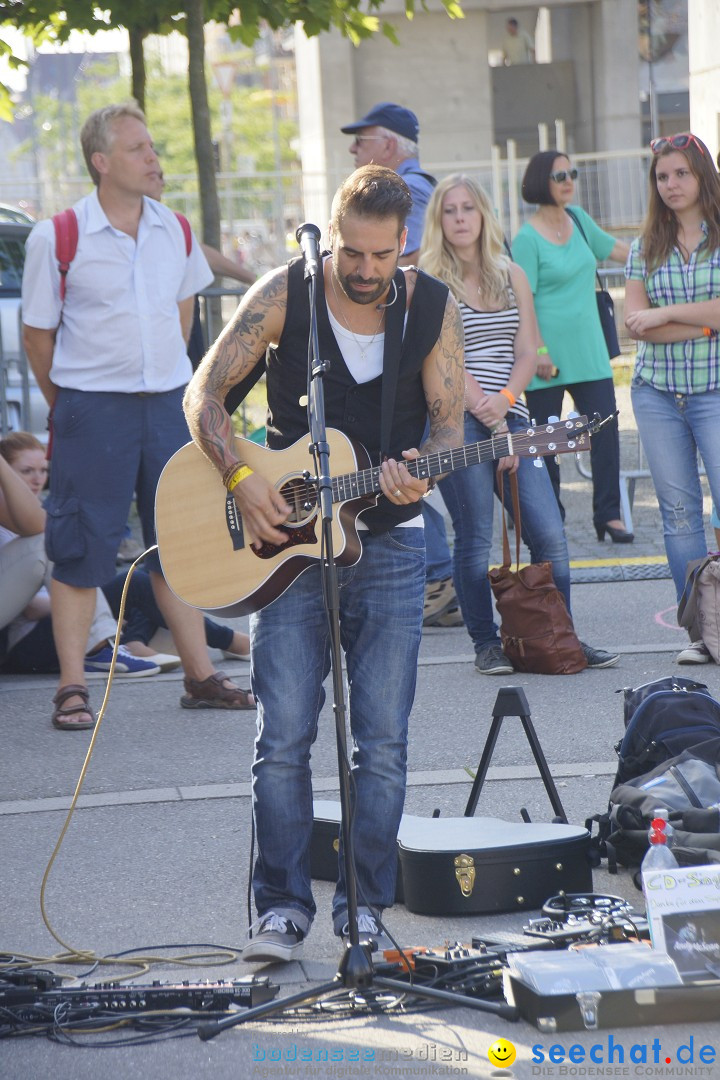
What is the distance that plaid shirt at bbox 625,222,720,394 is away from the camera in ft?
20.9

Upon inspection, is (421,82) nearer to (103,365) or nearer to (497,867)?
(103,365)

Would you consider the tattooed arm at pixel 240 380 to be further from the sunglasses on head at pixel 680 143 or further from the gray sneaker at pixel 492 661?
the sunglasses on head at pixel 680 143

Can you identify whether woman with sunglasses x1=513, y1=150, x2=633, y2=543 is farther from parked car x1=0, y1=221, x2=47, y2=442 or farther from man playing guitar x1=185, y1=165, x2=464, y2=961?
man playing guitar x1=185, y1=165, x2=464, y2=961

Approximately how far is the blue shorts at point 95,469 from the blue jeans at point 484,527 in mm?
1318

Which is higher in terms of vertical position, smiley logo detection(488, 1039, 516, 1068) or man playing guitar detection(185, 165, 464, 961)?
man playing guitar detection(185, 165, 464, 961)

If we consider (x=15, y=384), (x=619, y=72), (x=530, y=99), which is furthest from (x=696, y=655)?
(x=530, y=99)

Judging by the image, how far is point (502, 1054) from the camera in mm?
3240

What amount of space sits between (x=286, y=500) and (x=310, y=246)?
26.8 inches

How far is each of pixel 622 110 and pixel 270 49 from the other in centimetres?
3220

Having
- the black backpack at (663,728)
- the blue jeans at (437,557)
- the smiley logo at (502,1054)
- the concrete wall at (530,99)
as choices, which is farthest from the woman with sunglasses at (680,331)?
the concrete wall at (530,99)

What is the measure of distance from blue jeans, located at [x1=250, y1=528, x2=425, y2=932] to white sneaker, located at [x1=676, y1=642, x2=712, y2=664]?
111 inches

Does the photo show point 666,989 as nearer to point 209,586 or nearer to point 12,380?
point 209,586

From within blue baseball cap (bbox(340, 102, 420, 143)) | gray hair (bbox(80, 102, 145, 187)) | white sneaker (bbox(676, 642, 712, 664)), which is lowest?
white sneaker (bbox(676, 642, 712, 664))

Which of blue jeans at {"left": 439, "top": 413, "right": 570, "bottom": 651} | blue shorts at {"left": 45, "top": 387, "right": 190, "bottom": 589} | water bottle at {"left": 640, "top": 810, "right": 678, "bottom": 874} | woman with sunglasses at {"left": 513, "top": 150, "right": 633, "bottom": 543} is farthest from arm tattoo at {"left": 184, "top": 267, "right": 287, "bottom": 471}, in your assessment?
woman with sunglasses at {"left": 513, "top": 150, "right": 633, "bottom": 543}
